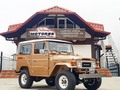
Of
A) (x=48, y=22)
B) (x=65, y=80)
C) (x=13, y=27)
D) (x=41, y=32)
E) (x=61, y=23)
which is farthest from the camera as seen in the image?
(x=13, y=27)

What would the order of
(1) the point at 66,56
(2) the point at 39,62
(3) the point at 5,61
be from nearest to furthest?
(1) the point at 66,56
(2) the point at 39,62
(3) the point at 5,61

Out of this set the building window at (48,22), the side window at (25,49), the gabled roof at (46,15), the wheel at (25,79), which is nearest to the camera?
the wheel at (25,79)

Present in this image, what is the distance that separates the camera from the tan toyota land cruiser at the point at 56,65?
37.5ft

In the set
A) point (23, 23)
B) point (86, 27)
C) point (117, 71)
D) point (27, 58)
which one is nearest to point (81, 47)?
point (86, 27)

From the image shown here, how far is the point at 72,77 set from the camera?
11117 millimetres

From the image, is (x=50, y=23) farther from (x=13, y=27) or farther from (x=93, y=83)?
(x=93, y=83)

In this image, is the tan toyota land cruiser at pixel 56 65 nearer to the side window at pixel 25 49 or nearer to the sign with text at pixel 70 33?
the side window at pixel 25 49

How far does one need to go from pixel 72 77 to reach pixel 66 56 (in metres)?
1.20

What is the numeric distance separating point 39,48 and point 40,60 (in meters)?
0.54

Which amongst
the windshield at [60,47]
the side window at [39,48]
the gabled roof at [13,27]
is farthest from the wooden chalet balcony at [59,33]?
the side window at [39,48]

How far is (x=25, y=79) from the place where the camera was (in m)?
13.7

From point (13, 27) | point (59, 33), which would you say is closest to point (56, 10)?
point (59, 33)

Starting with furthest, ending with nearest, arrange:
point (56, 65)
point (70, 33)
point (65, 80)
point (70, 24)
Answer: point (70, 24) < point (70, 33) < point (56, 65) < point (65, 80)

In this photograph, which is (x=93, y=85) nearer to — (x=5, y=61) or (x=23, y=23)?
(x=5, y=61)
